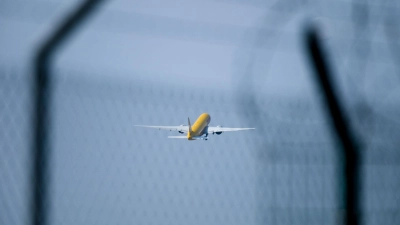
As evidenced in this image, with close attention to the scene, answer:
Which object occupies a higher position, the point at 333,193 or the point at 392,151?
the point at 392,151

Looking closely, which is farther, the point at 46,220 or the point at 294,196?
the point at 294,196

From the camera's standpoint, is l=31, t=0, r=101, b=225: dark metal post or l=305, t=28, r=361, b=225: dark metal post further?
l=305, t=28, r=361, b=225: dark metal post

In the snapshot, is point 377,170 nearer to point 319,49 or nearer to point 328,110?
point 328,110

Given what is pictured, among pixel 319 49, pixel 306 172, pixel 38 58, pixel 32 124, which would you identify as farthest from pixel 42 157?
pixel 306 172

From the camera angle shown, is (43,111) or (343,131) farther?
(343,131)
